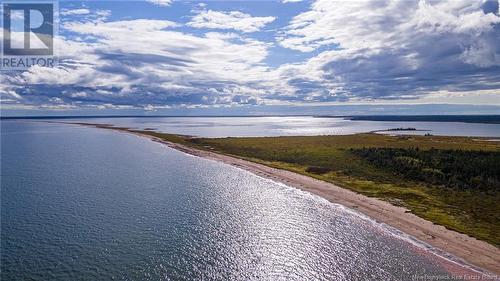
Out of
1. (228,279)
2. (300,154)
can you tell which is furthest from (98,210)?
(300,154)

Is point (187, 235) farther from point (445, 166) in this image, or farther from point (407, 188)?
point (445, 166)

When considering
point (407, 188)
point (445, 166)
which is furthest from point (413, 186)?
point (445, 166)

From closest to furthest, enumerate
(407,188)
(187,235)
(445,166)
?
(187,235) < (407,188) < (445,166)

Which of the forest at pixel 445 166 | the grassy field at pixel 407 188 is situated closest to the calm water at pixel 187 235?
the grassy field at pixel 407 188

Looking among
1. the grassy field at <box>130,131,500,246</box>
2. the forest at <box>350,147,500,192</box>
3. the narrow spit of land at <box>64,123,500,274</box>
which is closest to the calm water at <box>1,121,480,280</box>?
the narrow spit of land at <box>64,123,500,274</box>

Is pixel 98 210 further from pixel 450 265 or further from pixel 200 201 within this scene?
pixel 450 265

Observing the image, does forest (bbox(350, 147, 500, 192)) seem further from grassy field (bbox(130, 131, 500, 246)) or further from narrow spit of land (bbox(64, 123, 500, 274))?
grassy field (bbox(130, 131, 500, 246))
